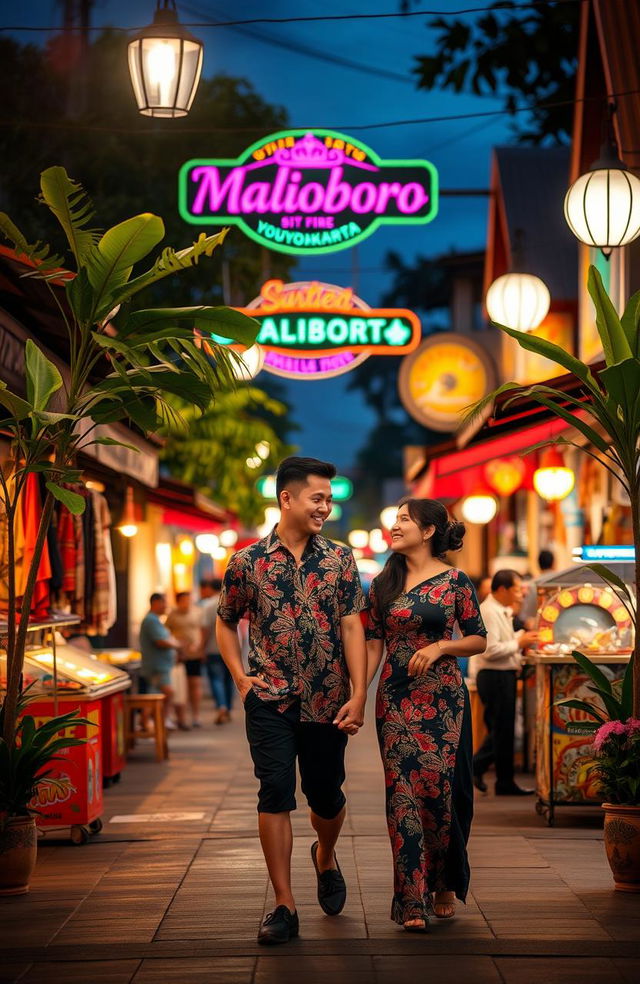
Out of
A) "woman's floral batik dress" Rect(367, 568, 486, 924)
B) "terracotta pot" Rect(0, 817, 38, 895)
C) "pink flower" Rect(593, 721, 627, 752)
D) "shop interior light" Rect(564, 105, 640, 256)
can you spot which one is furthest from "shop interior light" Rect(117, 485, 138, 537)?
"woman's floral batik dress" Rect(367, 568, 486, 924)

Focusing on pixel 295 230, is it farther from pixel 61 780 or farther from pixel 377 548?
pixel 377 548

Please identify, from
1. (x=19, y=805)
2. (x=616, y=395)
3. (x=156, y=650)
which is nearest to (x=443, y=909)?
(x=19, y=805)

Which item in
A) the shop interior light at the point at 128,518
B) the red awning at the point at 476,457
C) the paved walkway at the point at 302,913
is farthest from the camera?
the shop interior light at the point at 128,518

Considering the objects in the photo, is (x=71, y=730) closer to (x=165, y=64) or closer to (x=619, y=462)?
(x=619, y=462)

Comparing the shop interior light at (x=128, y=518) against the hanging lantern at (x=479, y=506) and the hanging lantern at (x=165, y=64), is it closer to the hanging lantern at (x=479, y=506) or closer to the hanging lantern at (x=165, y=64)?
the hanging lantern at (x=479, y=506)

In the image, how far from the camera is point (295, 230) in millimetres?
14289

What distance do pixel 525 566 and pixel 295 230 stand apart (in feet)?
23.7

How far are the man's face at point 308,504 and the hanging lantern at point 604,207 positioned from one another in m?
6.13

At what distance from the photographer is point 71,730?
10094 millimetres

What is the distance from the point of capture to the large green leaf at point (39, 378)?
7.91 meters

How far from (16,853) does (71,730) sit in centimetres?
236

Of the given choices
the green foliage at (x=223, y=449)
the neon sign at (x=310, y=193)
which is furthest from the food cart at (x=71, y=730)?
the green foliage at (x=223, y=449)

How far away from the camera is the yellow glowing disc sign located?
20.9m

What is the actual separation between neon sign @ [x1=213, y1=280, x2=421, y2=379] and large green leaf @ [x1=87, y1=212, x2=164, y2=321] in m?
6.98
